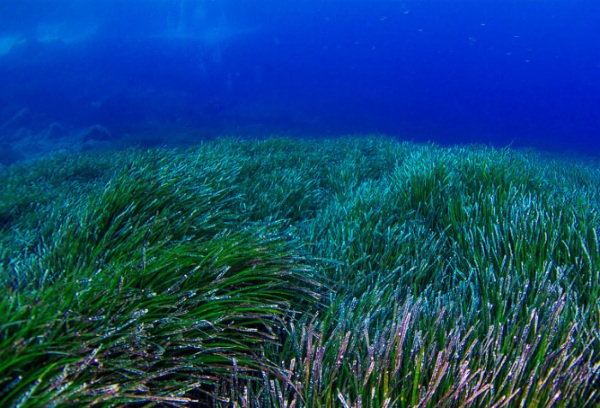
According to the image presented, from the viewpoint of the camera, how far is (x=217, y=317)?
87.0 inches

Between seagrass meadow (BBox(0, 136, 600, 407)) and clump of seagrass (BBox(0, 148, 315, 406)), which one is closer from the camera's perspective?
clump of seagrass (BBox(0, 148, 315, 406))

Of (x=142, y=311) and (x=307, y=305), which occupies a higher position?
(x=307, y=305)

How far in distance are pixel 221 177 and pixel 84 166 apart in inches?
183

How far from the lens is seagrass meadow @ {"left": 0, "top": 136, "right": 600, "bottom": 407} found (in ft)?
5.83

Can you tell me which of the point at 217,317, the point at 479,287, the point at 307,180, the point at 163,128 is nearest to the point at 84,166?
the point at 307,180

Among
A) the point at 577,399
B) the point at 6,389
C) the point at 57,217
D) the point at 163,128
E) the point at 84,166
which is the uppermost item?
the point at 163,128

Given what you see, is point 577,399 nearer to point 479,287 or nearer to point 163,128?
point 479,287

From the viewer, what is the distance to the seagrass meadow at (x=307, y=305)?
5.83 feet

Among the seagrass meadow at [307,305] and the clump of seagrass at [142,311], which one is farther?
the seagrass meadow at [307,305]

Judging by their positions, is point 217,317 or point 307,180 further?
point 307,180

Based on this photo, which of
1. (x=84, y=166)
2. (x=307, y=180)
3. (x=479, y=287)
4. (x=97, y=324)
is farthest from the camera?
(x=84, y=166)

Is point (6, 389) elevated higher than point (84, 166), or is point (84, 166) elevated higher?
point (84, 166)

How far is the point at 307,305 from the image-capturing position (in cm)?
279

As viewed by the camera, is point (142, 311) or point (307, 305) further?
point (307, 305)
